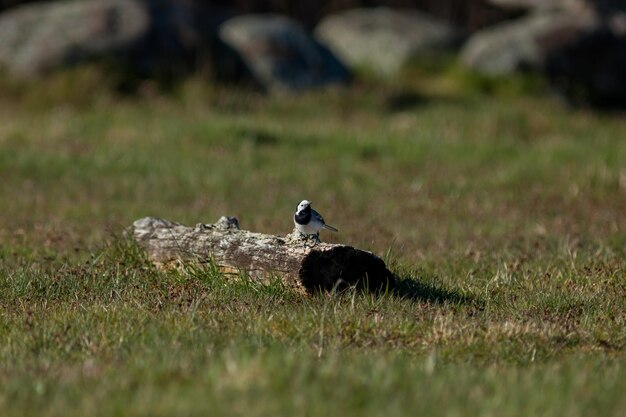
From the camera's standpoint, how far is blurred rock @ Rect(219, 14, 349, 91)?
1872 cm

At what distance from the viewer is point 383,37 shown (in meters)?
22.2

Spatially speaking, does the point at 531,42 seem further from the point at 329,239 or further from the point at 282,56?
the point at 329,239

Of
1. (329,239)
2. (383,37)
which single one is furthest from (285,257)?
(383,37)

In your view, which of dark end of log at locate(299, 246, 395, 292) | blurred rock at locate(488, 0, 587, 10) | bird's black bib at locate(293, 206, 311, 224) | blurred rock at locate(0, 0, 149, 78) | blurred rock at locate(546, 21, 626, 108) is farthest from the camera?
blurred rock at locate(488, 0, 587, 10)

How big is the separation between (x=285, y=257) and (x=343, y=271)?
14.3 inches

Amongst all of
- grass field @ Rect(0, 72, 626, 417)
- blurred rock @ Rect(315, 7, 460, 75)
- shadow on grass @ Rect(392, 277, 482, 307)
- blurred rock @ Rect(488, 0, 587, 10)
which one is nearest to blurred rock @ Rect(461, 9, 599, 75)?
blurred rock @ Rect(488, 0, 587, 10)

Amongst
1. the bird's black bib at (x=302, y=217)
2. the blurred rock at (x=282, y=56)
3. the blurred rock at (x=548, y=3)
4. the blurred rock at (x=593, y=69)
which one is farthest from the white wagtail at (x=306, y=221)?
the blurred rock at (x=548, y=3)

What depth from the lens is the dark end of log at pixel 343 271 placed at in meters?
6.76

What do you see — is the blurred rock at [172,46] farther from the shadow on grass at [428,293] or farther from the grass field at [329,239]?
the shadow on grass at [428,293]

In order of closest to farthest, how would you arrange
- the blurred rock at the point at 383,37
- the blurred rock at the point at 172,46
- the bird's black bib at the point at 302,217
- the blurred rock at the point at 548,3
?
the bird's black bib at the point at 302,217
the blurred rock at the point at 172,46
the blurred rock at the point at 548,3
the blurred rock at the point at 383,37

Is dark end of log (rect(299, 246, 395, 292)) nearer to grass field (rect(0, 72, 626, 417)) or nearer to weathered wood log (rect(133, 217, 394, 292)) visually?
weathered wood log (rect(133, 217, 394, 292))

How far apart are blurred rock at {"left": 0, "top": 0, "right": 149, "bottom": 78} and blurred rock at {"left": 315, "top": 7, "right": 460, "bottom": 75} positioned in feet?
15.5

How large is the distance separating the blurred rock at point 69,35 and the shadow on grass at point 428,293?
11450 millimetres

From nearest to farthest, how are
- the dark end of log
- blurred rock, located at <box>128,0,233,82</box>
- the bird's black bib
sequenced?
the dark end of log, the bird's black bib, blurred rock, located at <box>128,0,233,82</box>
